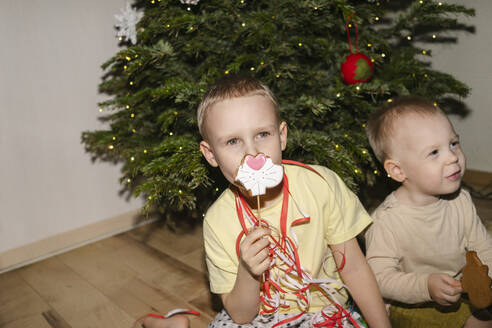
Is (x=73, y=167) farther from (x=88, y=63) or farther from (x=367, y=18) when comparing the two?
(x=367, y=18)

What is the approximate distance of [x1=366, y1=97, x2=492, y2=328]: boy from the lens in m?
1.15

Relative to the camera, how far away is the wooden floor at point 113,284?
5.00 feet

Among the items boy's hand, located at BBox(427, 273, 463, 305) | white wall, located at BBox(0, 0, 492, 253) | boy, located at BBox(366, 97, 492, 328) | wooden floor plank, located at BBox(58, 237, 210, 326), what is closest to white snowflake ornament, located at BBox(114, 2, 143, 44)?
white wall, located at BBox(0, 0, 492, 253)

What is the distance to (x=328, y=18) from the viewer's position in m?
1.54

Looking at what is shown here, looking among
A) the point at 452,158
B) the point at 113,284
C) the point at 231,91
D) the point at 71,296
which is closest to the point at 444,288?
the point at 452,158

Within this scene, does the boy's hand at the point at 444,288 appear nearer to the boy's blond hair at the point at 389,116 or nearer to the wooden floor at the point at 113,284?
the boy's blond hair at the point at 389,116

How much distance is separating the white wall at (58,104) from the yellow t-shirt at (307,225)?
1.21 m

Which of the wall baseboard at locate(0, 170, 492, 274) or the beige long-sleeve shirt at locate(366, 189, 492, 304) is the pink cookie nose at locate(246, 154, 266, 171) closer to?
the beige long-sleeve shirt at locate(366, 189, 492, 304)

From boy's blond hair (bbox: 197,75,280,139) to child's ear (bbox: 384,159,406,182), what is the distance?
0.42 m

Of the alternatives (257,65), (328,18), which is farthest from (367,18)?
(257,65)

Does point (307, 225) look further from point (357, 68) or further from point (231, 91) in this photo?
point (357, 68)

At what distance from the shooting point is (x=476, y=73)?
2.11 meters

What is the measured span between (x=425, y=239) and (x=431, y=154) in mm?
259

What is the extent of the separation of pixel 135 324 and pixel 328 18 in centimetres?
138
